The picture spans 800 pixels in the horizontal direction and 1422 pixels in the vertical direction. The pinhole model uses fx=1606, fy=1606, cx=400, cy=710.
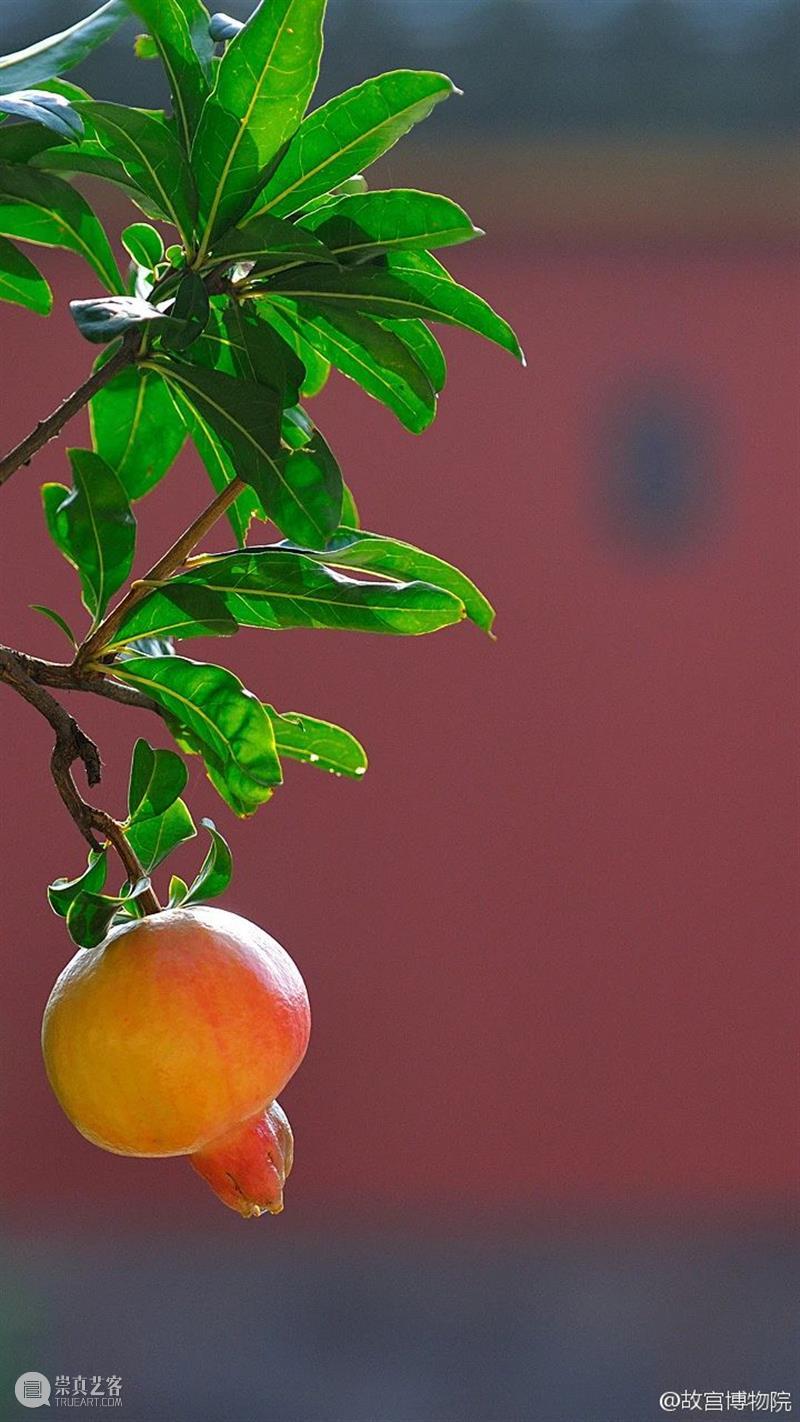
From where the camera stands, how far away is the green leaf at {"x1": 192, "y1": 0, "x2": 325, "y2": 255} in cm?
49

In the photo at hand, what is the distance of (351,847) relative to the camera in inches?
146

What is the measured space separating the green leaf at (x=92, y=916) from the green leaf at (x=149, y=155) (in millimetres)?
210

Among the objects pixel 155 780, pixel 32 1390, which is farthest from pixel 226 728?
pixel 32 1390

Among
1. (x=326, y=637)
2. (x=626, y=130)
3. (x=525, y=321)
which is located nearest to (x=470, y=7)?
(x=626, y=130)

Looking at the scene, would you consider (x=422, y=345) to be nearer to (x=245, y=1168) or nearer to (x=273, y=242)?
(x=273, y=242)

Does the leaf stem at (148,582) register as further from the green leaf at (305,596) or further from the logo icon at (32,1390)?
the logo icon at (32,1390)

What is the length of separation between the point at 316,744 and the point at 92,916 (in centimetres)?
14

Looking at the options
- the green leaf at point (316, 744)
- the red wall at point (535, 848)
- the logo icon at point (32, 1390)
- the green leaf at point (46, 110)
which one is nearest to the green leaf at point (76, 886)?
the green leaf at point (316, 744)

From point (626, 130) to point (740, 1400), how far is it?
2.90m

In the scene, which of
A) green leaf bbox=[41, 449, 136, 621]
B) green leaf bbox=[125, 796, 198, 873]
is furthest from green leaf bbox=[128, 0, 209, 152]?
green leaf bbox=[125, 796, 198, 873]

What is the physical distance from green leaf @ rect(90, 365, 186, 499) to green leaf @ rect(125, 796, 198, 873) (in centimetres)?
16

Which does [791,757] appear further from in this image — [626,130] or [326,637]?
[626,130]

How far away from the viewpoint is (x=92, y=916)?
1.59ft

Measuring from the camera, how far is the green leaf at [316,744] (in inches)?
23.5
